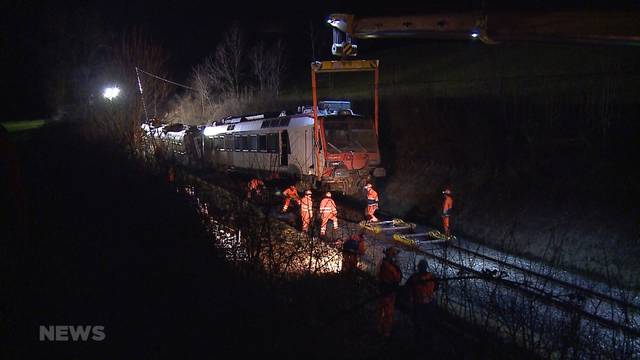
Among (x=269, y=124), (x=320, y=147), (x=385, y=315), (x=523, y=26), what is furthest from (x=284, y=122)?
(x=385, y=315)

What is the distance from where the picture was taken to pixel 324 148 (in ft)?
46.2

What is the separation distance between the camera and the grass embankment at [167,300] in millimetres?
3760

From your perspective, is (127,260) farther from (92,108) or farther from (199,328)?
(92,108)

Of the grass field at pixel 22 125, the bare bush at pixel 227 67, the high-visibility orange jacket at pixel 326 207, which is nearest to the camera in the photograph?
the high-visibility orange jacket at pixel 326 207

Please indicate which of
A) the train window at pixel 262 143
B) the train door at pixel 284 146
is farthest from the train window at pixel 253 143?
the train door at pixel 284 146

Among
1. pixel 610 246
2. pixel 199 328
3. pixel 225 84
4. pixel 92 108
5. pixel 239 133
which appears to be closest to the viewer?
pixel 199 328

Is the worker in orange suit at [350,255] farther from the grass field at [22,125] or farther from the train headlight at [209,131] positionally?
the grass field at [22,125]

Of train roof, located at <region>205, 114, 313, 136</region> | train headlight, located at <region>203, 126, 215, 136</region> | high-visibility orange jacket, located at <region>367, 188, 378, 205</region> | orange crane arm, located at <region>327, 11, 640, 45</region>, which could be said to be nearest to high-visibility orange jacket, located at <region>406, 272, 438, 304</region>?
orange crane arm, located at <region>327, 11, 640, 45</region>

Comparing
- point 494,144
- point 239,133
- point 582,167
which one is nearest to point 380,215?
point 494,144

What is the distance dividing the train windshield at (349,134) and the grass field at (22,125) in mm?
23694

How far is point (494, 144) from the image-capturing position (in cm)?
1469

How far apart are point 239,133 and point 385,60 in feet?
77.0

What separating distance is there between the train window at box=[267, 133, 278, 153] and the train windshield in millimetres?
2393

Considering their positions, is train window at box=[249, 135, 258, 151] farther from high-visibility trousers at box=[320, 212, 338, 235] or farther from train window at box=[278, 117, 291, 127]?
high-visibility trousers at box=[320, 212, 338, 235]
